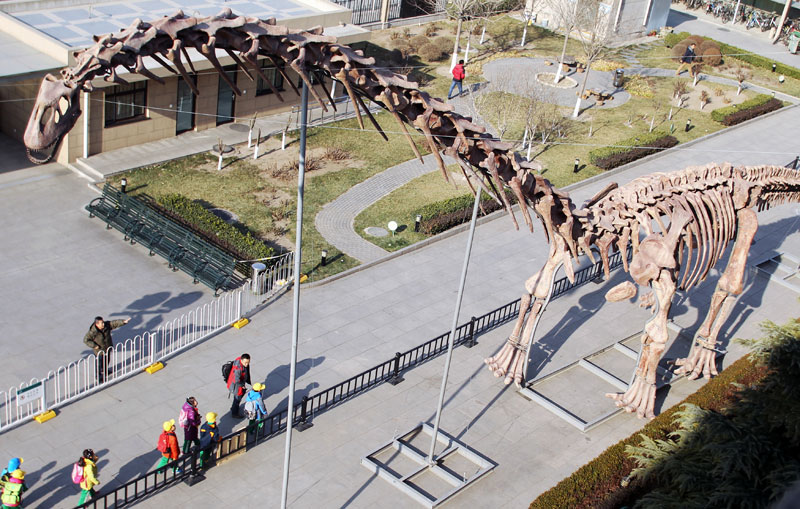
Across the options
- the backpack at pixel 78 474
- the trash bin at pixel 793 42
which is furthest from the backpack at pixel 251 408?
the trash bin at pixel 793 42

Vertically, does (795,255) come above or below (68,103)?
below

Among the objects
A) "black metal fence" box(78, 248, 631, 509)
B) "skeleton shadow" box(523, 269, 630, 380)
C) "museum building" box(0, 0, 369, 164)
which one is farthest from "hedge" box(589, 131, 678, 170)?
"museum building" box(0, 0, 369, 164)

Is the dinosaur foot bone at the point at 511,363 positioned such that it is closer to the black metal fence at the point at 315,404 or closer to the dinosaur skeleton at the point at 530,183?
the dinosaur skeleton at the point at 530,183

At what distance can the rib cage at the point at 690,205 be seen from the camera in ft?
77.6

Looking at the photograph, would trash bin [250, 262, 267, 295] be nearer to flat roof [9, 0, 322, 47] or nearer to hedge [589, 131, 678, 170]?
flat roof [9, 0, 322, 47]

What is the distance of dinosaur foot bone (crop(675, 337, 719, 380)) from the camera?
90.1ft

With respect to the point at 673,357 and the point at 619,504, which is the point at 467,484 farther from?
the point at 673,357

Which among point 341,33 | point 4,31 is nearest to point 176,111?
point 4,31

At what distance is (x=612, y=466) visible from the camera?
872 inches

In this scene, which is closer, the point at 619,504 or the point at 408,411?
the point at 619,504

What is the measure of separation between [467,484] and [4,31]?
90.4 feet

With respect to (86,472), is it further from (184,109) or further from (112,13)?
(112,13)

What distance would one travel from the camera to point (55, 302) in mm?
27812

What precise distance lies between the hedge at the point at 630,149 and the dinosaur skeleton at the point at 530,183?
1394cm
